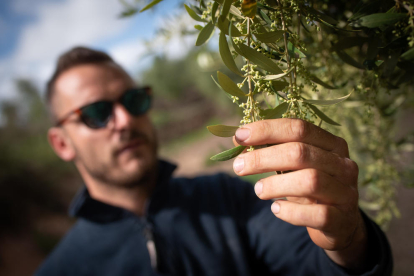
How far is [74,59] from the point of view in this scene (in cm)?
167

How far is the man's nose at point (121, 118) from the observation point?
1.45 metres

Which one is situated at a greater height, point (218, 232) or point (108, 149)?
point (108, 149)

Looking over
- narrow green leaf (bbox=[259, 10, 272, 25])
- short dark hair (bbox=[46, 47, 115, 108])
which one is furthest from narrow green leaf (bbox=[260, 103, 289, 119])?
short dark hair (bbox=[46, 47, 115, 108])

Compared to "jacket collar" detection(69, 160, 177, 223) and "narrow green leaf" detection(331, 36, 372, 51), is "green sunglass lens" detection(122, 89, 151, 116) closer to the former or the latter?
"jacket collar" detection(69, 160, 177, 223)

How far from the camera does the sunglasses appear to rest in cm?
143

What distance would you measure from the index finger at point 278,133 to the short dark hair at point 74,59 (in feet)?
5.28

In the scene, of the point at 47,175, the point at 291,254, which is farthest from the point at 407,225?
the point at 47,175

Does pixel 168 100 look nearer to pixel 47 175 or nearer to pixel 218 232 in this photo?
pixel 47 175

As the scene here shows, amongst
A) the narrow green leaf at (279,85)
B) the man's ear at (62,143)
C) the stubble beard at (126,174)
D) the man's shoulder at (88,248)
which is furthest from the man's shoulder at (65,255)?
the narrow green leaf at (279,85)

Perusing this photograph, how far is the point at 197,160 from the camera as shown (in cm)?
996

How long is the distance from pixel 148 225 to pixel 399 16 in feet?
4.59

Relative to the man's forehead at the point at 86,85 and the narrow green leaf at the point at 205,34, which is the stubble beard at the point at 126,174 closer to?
the man's forehead at the point at 86,85

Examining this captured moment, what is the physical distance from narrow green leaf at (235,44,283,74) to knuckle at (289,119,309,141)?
3.3 inches

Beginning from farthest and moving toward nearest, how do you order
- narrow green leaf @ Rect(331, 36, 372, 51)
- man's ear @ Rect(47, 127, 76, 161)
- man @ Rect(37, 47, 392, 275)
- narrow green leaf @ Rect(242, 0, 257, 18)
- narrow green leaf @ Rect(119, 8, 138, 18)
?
man's ear @ Rect(47, 127, 76, 161)
man @ Rect(37, 47, 392, 275)
narrow green leaf @ Rect(119, 8, 138, 18)
narrow green leaf @ Rect(331, 36, 372, 51)
narrow green leaf @ Rect(242, 0, 257, 18)
